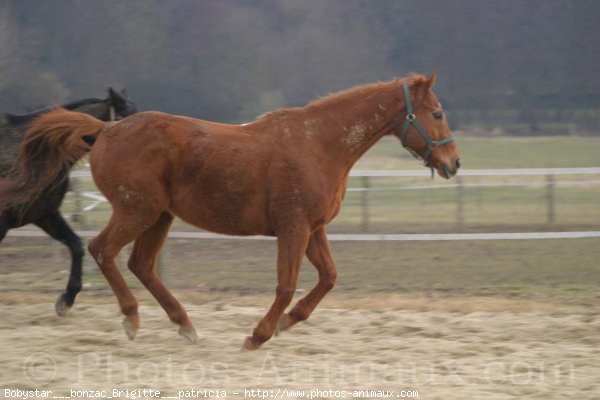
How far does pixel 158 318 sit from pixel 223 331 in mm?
575

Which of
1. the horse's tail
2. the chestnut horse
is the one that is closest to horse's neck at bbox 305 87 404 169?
the chestnut horse

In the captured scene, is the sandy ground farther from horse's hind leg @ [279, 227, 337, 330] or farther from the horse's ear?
the horse's ear

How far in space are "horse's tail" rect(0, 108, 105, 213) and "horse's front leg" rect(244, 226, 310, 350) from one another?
146 cm

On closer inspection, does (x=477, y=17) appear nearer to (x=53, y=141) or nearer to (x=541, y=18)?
(x=541, y=18)

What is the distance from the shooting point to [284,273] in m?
5.30

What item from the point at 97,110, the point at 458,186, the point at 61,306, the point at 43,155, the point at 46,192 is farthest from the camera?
the point at 458,186

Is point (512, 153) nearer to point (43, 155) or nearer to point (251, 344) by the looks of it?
point (43, 155)

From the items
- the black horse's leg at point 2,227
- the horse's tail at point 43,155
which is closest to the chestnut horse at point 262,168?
the horse's tail at point 43,155

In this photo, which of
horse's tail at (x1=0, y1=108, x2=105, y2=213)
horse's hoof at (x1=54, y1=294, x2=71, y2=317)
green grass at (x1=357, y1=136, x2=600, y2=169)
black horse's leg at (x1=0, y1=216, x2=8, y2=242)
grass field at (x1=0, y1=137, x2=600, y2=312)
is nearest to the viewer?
horse's tail at (x1=0, y1=108, x2=105, y2=213)

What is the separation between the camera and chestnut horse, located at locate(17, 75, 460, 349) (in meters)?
5.31

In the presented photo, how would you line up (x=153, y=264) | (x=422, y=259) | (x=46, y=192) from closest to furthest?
(x=153, y=264) < (x=46, y=192) < (x=422, y=259)

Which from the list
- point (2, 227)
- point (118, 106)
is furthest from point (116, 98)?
point (2, 227)

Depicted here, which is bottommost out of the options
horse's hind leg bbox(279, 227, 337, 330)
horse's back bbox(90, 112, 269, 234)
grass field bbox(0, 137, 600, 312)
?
grass field bbox(0, 137, 600, 312)

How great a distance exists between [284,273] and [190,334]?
0.73m
